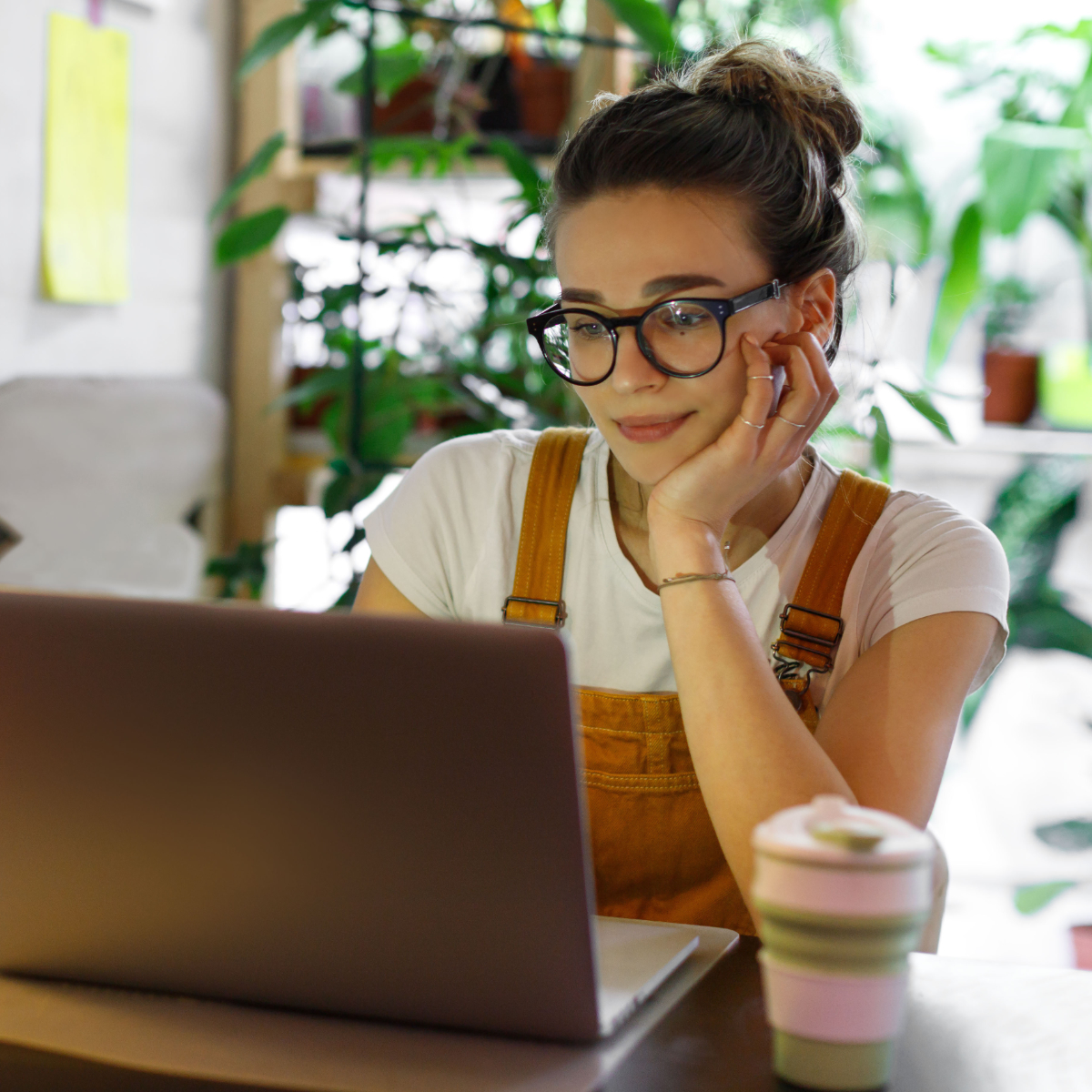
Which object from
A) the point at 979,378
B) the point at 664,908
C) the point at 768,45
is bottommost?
the point at 664,908

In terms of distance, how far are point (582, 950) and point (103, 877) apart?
0.24 metres

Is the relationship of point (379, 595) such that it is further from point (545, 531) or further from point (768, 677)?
point (768, 677)

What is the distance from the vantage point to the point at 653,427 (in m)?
1.07

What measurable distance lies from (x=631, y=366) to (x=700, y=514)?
14 centimetres

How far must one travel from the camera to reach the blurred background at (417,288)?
1756mm

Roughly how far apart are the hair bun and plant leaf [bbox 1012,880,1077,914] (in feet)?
4.85

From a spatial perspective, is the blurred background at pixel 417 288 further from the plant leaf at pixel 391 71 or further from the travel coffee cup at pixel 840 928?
the travel coffee cup at pixel 840 928

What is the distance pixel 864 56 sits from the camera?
7.55 feet

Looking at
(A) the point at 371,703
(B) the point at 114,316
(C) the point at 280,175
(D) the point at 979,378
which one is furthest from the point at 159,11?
(A) the point at 371,703

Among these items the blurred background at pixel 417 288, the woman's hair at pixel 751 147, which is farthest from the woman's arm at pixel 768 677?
the blurred background at pixel 417 288

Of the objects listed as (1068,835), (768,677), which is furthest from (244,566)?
(1068,835)

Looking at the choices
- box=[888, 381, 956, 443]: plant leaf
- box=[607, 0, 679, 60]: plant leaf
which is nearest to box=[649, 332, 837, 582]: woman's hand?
box=[888, 381, 956, 443]: plant leaf

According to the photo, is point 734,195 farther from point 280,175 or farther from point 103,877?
point 280,175

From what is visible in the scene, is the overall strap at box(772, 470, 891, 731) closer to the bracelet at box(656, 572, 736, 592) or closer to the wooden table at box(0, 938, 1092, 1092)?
the bracelet at box(656, 572, 736, 592)
